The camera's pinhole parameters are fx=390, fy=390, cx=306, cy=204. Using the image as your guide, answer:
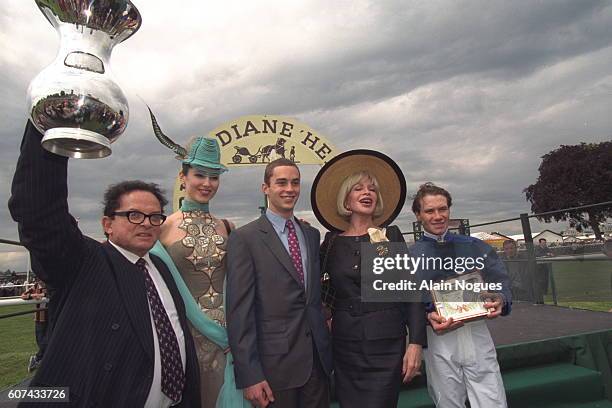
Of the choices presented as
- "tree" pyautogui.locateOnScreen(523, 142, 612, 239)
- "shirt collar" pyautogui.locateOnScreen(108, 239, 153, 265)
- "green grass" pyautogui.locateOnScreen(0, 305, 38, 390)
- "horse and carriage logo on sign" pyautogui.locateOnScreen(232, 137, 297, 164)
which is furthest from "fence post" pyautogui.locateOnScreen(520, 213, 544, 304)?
"tree" pyautogui.locateOnScreen(523, 142, 612, 239)

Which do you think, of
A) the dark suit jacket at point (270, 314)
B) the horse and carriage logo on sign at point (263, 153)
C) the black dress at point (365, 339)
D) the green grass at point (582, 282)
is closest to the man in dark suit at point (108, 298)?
the dark suit jacket at point (270, 314)

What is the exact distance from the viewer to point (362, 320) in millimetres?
2232

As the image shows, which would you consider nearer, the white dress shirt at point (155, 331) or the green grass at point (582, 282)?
the white dress shirt at point (155, 331)

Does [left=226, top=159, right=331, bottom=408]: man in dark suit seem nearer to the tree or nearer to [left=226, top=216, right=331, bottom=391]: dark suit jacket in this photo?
[left=226, top=216, right=331, bottom=391]: dark suit jacket

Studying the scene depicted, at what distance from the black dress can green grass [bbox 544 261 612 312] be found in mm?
5710

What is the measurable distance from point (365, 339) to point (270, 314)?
57cm

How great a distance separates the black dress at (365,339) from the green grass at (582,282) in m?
5.71

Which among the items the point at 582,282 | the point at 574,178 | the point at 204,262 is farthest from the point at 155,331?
the point at 574,178

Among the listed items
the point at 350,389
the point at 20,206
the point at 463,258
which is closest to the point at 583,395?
the point at 463,258

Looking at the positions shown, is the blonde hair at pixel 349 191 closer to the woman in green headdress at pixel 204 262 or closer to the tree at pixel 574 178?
the woman in green headdress at pixel 204 262

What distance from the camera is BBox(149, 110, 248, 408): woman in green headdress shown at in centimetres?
209

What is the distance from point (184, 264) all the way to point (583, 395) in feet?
12.4

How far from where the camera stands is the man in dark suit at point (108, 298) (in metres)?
1.34

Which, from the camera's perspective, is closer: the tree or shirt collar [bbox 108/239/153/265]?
shirt collar [bbox 108/239/153/265]
